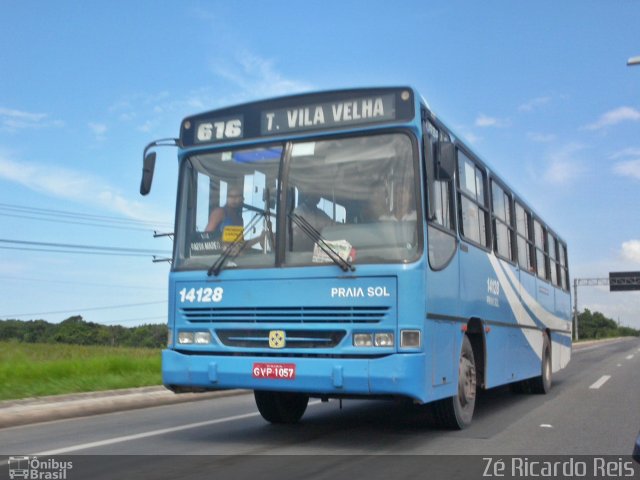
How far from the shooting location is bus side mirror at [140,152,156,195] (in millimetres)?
8805

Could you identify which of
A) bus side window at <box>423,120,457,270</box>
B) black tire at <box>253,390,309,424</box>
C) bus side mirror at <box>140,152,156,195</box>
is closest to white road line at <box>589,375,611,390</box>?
black tire at <box>253,390,309,424</box>

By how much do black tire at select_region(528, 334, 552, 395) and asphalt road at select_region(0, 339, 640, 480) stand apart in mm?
1818

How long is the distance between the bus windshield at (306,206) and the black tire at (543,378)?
7.58 metres

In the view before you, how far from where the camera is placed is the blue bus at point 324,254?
7.38m

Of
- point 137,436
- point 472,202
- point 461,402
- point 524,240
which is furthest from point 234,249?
point 524,240

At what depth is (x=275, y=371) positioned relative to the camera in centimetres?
756

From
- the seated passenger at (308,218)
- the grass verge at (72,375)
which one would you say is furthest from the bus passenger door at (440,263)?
the grass verge at (72,375)

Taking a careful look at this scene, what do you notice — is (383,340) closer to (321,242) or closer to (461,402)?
(321,242)

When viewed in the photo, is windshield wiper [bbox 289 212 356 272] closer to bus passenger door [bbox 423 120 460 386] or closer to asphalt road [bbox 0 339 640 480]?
bus passenger door [bbox 423 120 460 386]

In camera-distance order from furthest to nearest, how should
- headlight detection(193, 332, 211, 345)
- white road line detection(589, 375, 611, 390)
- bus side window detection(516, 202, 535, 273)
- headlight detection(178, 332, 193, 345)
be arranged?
white road line detection(589, 375, 611, 390) → bus side window detection(516, 202, 535, 273) → headlight detection(178, 332, 193, 345) → headlight detection(193, 332, 211, 345)

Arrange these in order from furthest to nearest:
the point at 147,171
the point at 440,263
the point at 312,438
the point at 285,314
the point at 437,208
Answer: the point at 147,171
the point at 312,438
the point at 437,208
the point at 440,263
the point at 285,314

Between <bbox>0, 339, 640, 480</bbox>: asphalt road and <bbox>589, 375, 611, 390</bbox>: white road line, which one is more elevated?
<bbox>589, 375, 611, 390</bbox>: white road line
